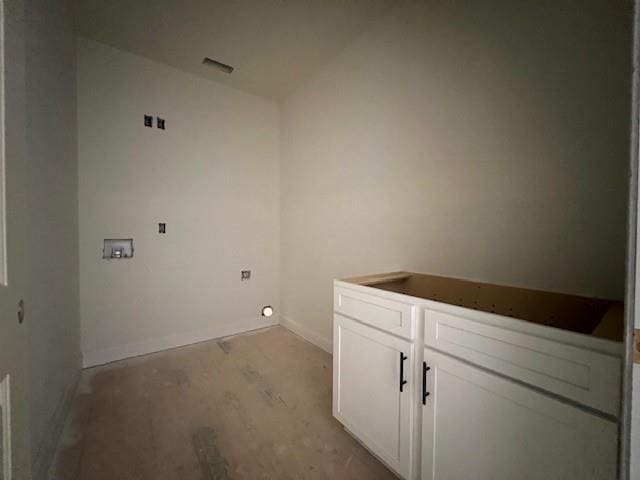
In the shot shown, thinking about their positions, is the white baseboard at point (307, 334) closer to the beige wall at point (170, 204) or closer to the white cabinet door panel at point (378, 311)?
the beige wall at point (170, 204)

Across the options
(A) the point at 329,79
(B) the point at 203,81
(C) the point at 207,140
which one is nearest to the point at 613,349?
(A) the point at 329,79

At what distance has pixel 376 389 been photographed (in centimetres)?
131

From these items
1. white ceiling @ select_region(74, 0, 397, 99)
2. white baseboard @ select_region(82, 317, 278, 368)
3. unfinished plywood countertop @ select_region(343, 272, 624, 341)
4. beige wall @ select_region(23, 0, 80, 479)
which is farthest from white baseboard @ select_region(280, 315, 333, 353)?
white ceiling @ select_region(74, 0, 397, 99)

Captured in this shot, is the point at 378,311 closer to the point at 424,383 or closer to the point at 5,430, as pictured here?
the point at 424,383

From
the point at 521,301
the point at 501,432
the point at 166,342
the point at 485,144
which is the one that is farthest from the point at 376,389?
the point at 166,342

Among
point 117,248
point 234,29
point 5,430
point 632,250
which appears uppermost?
point 234,29

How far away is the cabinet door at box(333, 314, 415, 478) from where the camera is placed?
1176mm

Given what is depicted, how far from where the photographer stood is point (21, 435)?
0.61 m

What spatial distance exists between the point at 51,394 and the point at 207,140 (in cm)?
235

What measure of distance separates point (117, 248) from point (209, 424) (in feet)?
5.75

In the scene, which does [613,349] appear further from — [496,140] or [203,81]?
[203,81]

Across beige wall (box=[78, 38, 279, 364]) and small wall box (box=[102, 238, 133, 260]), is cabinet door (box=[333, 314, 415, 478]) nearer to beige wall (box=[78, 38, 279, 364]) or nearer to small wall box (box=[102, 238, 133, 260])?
beige wall (box=[78, 38, 279, 364])

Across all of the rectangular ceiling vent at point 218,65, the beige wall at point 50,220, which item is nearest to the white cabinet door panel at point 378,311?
the beige wall at point 50,220

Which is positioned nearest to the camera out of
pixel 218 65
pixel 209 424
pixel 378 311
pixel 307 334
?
pixel 378 311
